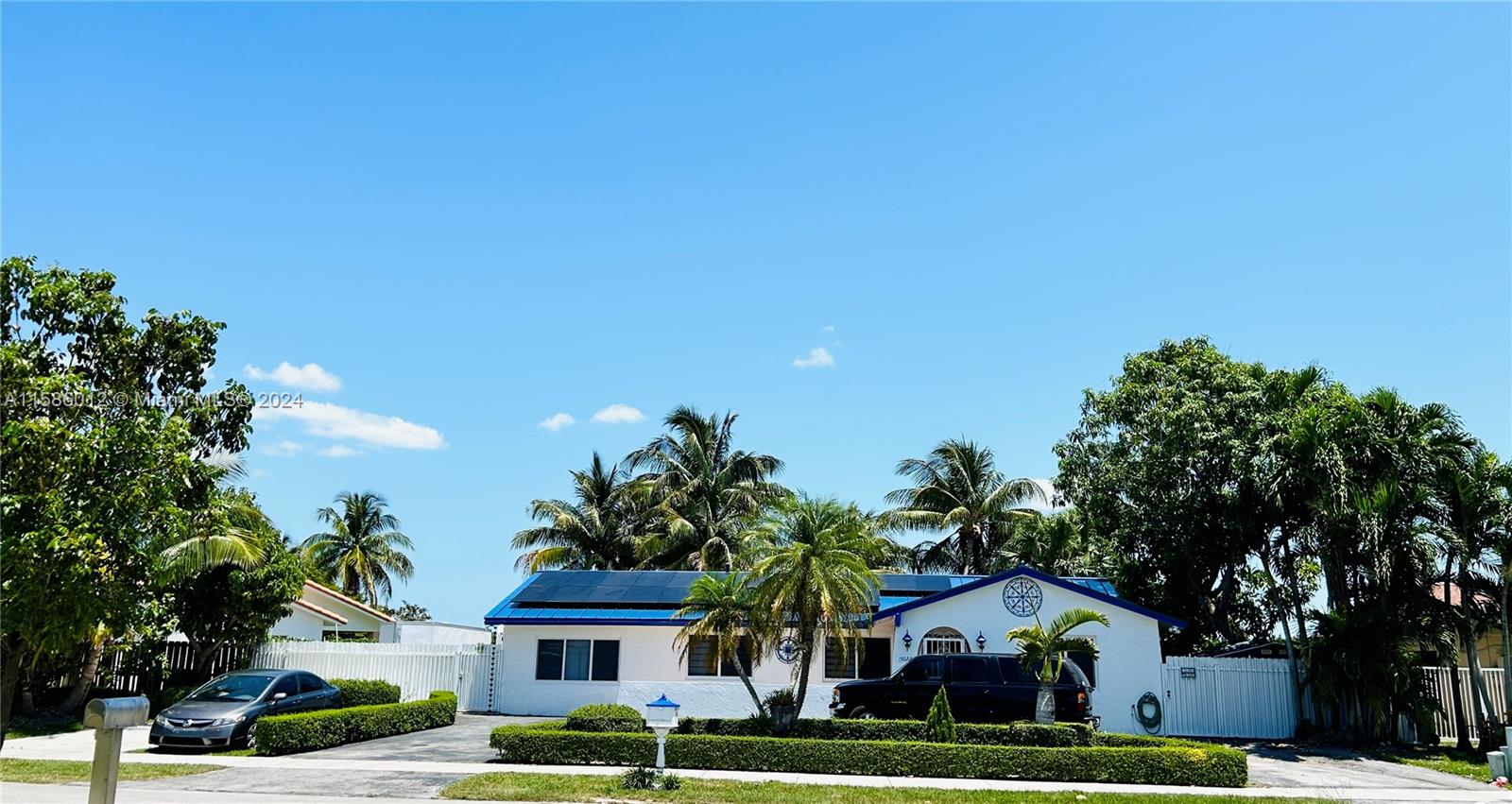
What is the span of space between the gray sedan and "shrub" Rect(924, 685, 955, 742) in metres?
11.0

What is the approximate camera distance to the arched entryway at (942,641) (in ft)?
78.2

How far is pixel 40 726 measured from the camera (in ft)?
68.2

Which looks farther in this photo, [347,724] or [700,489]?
[700,489]

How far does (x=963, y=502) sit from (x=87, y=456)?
33.6 m

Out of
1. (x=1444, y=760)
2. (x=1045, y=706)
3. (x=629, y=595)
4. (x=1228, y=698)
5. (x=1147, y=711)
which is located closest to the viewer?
(x=1045, y=706)

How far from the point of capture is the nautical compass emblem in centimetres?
2367

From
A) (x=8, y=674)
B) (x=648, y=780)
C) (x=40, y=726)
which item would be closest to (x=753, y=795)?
(x=648, y=780)

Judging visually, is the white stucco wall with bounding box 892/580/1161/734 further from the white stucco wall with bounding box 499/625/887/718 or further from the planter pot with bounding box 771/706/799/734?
the planter pot with bounding box 771/706/799/734

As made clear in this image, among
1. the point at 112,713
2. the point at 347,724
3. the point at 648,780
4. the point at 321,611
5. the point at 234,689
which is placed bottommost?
the point at 648,780

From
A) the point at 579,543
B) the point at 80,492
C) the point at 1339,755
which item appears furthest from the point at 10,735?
the point at 1339,755

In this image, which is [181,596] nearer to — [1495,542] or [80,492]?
[80,492]

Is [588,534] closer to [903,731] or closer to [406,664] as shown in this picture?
[406,664]

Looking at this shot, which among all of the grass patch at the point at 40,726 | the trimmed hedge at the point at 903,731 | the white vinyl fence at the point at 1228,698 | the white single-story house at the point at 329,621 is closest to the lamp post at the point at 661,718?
the trimmed hedge at the point at 903,731

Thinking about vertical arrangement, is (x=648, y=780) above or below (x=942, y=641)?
below
